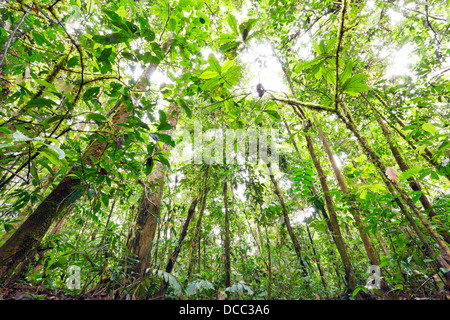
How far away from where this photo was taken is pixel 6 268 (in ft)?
3.71

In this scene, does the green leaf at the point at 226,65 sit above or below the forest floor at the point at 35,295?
above

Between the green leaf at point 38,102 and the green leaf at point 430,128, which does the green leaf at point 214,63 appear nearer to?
the green leaf at point 38,102

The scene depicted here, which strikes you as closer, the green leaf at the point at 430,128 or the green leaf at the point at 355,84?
the green leaf at the point at 355,84

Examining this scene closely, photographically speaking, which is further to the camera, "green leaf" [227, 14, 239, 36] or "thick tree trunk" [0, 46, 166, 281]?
"thick tree trunk" [0, 46, 166, 281]

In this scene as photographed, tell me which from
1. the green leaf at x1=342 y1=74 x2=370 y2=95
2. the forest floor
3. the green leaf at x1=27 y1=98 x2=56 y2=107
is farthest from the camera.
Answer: the forest floor

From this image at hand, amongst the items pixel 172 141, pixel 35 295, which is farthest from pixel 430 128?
pixel 35 295

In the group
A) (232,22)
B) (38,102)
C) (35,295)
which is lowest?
(35,295)

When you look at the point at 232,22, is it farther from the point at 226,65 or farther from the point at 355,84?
the point at 355,84

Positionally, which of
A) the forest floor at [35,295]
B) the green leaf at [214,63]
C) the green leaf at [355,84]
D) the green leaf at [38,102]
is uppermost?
the green leaf at [214,63]

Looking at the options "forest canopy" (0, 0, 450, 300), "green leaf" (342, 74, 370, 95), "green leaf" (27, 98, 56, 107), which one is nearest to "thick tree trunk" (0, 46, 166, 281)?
"forest canopy" (0, 0, 450, 300)

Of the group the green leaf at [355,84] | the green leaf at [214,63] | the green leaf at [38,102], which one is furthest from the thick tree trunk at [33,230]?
the green leaf at [355,84]

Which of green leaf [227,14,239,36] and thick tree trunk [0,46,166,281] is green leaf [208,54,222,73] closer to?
green leaf [227,14,239,36]

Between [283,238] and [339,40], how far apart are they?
2368mm
